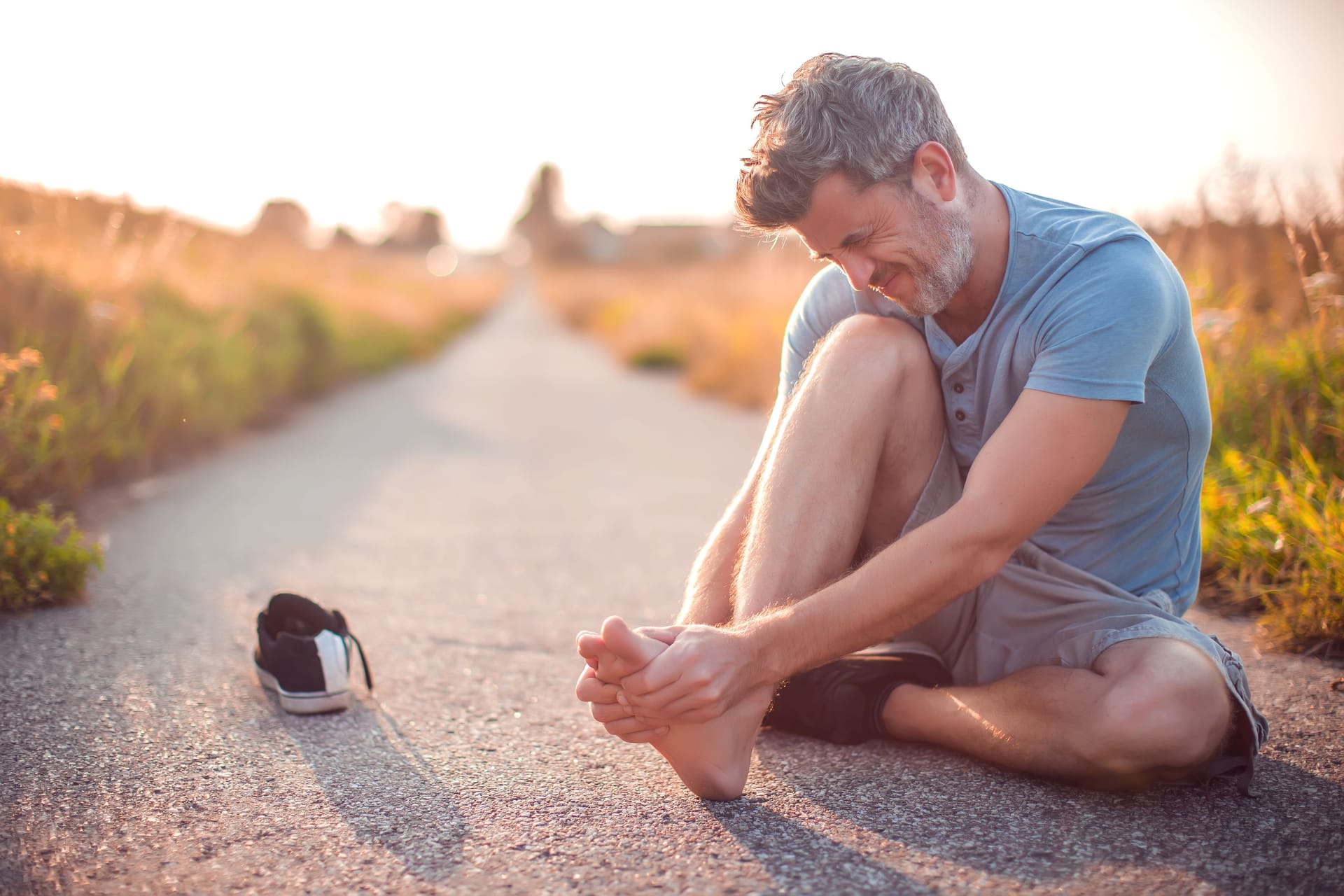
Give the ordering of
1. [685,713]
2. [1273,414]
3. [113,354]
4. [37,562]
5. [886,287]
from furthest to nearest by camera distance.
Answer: [113,354] → [1273,414] → [37,562] → [886,287] → [685,713]

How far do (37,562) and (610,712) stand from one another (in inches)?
74.2

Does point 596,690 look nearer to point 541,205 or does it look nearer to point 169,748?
point 169,748

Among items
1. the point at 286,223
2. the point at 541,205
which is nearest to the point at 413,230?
the point at 541,205

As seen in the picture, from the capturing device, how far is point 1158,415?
165 cm

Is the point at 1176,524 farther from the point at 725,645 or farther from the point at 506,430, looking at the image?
the point at 506,430

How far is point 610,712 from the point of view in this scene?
155cm

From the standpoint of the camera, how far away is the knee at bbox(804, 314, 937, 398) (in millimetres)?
1751

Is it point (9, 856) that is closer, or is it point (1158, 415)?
point (9, 856)

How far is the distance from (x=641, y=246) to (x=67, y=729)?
47388 millimetres

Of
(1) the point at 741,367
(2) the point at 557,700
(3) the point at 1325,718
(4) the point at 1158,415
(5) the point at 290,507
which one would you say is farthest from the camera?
(1) the point at 741,367

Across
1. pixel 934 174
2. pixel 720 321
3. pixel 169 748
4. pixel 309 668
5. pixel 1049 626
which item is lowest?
pixel 169 748

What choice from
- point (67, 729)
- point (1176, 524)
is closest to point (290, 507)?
point (67, 729)

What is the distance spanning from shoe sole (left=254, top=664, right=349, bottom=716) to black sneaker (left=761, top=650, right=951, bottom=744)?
91 centimetres

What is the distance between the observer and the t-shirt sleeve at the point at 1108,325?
1.47 m
